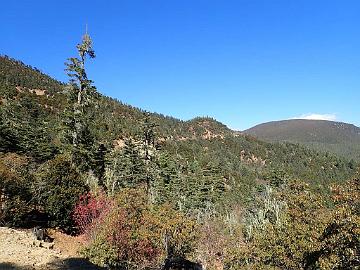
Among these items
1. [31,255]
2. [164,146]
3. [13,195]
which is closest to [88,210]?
[13,195]

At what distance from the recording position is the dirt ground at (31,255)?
67.5 ft

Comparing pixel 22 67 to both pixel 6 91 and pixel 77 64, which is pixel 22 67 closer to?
pixel 6 91

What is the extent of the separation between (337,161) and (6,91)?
14817 centimetres

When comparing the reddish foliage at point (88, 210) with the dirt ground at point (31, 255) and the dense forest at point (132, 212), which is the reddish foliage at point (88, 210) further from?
the dirt ground at point (31, 255)

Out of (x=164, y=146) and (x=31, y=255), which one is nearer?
(x=31, y=255)

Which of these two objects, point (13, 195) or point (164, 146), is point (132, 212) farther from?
point (164, 146)

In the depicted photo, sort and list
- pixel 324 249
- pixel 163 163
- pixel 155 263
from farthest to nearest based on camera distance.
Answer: pixel 163 163, pixel 155 263, pixel 324 249

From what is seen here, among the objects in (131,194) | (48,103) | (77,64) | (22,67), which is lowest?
(131,194)

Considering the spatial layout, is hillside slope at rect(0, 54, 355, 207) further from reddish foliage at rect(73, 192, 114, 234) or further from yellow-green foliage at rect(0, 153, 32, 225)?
reddish foliage at rect(73, 192, 114, 234)

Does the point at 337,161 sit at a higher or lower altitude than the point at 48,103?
lower

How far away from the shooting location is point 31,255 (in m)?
22.0

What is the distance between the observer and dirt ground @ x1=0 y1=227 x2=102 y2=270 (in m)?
20.6

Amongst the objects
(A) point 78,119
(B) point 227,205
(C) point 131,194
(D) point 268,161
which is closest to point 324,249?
(C) point 131,194

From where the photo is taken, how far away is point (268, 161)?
18500 centimetres
